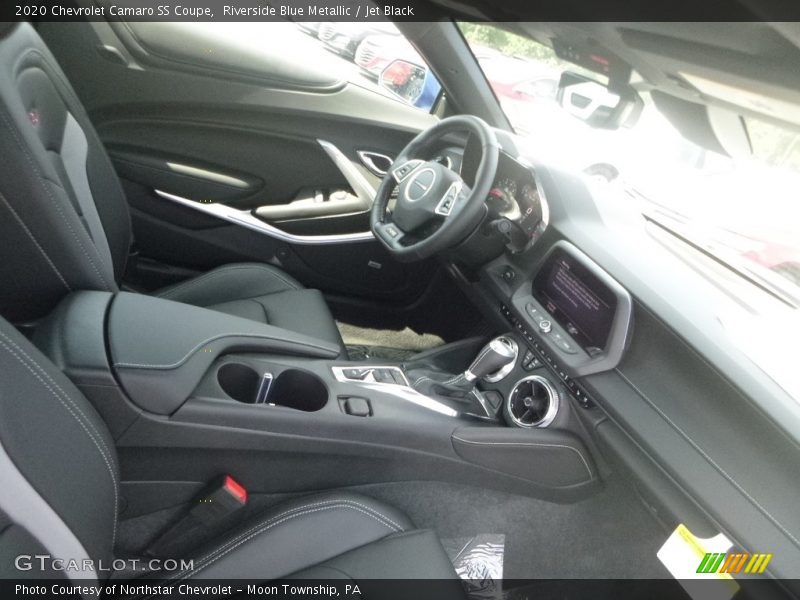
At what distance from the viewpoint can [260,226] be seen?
5.86 feet

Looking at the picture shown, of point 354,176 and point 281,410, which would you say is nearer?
point 281,410

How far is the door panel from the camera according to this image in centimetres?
166

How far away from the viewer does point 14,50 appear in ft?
3.43

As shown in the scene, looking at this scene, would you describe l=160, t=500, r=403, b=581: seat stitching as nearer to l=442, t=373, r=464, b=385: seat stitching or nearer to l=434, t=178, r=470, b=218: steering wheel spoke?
l=442, t=373, r=464, b=385: seat stitching

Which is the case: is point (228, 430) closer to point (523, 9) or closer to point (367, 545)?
point (367, 545)

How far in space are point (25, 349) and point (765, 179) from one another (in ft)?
3.96

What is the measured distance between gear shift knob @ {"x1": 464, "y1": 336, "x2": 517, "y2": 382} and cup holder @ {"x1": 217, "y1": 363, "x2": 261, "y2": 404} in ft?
1.36

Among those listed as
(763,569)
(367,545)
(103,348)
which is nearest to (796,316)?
(763,569)

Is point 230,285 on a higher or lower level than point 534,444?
lower

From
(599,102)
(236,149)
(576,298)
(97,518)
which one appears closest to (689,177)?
(599,102)

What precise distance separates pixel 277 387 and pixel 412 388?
262 mm

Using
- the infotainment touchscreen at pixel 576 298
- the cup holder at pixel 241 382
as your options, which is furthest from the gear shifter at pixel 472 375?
the cup holder at pixel 241 382

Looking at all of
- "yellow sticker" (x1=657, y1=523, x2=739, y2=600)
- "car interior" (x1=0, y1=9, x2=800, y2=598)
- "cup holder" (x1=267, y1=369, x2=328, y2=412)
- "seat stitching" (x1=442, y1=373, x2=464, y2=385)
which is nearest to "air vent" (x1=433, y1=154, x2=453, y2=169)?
"car interior" (x1=0, y1=9, x2=800, y2=598)

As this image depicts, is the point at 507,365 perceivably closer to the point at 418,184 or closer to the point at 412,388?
the point at 412,388
